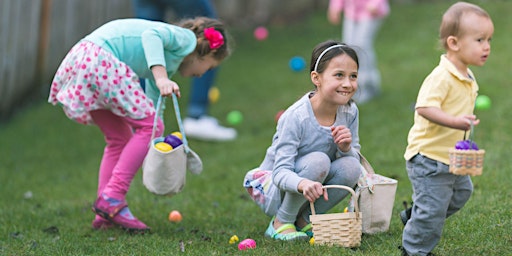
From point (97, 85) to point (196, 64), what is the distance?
1.83 feet

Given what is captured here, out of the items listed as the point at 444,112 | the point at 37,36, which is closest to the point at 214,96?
the point at 37,36

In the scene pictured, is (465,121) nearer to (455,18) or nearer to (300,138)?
(455,18)

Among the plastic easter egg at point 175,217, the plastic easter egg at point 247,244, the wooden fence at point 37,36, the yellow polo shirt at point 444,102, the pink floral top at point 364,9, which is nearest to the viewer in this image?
the yellow polo shirt at point 444,102

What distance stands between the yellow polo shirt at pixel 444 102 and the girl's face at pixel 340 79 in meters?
0.45

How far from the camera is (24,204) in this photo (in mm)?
5227

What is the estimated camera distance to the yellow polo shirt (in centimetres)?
322

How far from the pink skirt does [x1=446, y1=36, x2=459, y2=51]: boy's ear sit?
1.71 m

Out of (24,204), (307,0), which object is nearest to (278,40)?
(307,0)

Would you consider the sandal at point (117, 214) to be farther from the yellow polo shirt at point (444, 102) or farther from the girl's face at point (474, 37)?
the girl's face at point (474, 37)

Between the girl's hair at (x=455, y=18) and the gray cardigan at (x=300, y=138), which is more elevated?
the girl's hair at (x=455, y=18)

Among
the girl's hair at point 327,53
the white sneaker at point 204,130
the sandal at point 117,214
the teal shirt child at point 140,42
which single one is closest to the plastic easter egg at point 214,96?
the white sneaker at point 204,130

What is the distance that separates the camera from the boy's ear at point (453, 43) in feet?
10.8

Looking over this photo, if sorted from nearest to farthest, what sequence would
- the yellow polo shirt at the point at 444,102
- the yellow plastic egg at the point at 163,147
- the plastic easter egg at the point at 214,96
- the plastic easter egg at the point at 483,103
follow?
the yellow polo shirt at the point at 444,102
the yellow plastic egg at the point at 163,147
the plastic easter egg at the point at 483,103
the plastic easter egg at the point at 214,96

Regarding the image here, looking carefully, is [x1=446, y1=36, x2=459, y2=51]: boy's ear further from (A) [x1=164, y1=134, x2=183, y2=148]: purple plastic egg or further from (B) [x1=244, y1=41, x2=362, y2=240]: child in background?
(A) [x1=164, y1=134, x2=183, y2=148]: purple plastic egg
